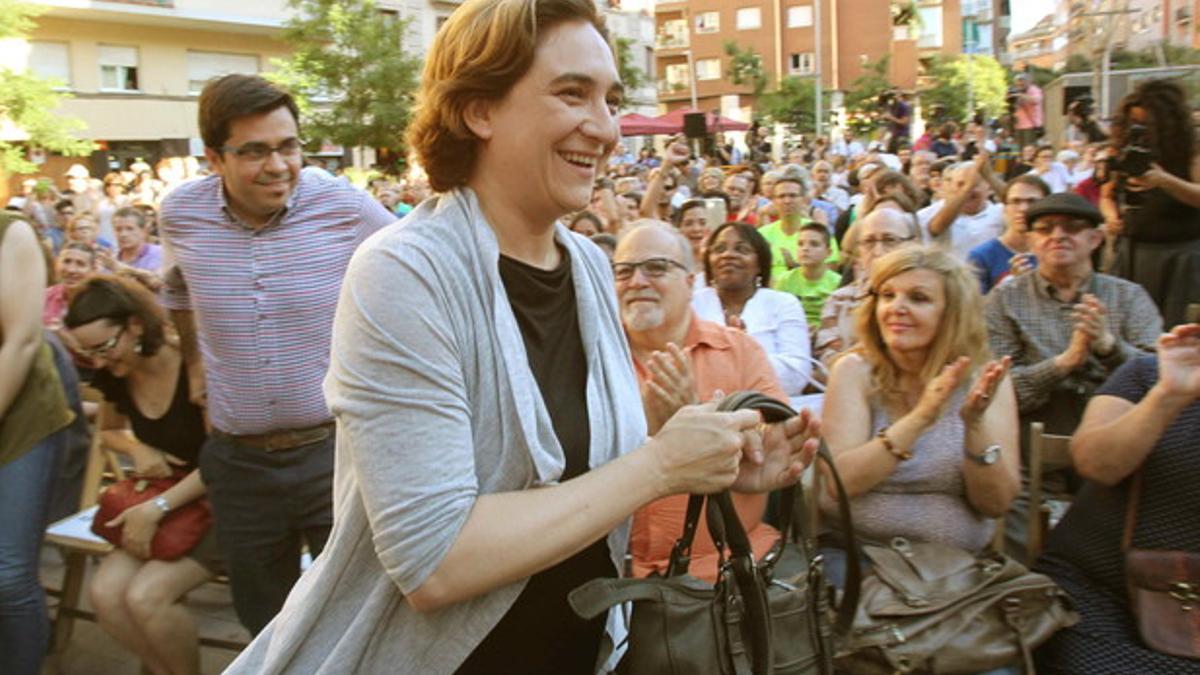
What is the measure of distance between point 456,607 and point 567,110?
2.46ft

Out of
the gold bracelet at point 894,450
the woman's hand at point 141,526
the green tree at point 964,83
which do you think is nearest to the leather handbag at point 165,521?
the woman's hand at point 141,526

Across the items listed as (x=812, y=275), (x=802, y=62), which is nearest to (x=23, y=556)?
(x=812, y=275)

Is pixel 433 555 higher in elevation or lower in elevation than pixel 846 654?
higher

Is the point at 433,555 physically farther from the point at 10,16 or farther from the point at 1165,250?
the point at 10,16

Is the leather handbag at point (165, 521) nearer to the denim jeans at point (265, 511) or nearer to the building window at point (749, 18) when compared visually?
the denim jeans at point (265, 511)

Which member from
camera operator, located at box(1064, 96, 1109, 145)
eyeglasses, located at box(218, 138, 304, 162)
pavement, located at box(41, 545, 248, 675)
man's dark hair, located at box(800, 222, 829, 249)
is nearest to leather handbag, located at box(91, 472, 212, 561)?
Answer: pavement, located at box(41, 545, 248, 675)

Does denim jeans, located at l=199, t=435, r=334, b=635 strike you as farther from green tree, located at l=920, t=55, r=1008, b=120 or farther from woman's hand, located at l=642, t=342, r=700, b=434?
green tree, located at l=920, t=55, r=1008, b=120

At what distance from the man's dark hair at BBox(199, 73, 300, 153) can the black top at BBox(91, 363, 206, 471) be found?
37.0 inches

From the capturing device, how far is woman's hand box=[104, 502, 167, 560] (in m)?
3.63

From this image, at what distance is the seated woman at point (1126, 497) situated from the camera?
109 inches

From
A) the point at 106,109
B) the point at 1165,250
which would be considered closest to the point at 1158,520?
the point at 1165,250

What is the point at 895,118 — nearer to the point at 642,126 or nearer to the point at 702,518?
the point at 642,126

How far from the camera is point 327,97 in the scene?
25.7m

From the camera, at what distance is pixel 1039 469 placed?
3492mm
